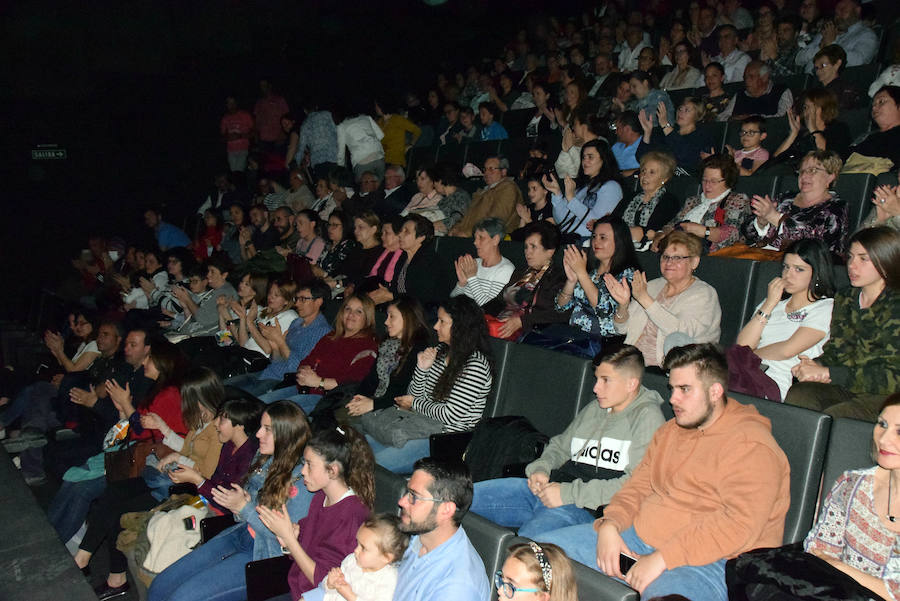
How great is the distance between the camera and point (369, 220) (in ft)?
17.1

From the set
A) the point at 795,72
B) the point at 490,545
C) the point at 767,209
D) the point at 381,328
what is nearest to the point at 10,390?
the point at 381,328

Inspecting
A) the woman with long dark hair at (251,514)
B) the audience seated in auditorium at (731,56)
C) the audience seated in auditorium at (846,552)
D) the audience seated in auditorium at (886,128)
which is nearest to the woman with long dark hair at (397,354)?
the woman with long dark hair at (251,514)

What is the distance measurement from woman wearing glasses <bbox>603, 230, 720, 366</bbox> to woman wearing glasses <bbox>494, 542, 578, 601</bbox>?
1.33 m

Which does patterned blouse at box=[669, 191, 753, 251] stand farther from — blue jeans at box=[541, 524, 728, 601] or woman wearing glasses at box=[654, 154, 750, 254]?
blue jeans at box=[541, 524, 728, 601]

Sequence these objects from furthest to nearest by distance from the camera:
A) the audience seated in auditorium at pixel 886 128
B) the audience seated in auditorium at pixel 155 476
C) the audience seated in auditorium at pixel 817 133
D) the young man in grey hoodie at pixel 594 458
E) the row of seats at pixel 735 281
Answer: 1. the audience seated in auditorium at pixel 817 133
2. the audience seated in auditorium at pixel 886 128
3. the audience seated in auditorium at pixel 155 476
4. the row of seats at pixel 735 281
5. the young man in grey hoodie at pixel 594 458

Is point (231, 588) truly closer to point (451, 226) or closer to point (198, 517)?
point (198, 517)

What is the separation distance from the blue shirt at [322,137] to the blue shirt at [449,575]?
5.83m

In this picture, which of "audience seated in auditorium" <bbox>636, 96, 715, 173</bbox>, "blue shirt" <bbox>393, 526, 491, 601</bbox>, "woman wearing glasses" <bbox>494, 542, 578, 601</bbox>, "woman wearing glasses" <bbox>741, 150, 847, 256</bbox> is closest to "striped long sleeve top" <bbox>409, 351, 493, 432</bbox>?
"blue shirt" <bbox>393, 526, 491, 601</bbox>

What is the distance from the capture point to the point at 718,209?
376 cm

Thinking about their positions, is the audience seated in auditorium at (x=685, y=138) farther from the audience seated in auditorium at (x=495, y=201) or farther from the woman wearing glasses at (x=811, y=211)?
the woman wearing glasses at (x=811, y=211)

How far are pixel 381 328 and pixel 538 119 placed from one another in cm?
324

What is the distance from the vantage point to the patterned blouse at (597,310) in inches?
129

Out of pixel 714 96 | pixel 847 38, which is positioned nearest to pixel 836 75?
pixel 714 96

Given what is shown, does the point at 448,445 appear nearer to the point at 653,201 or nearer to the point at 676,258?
the point at 676,258
